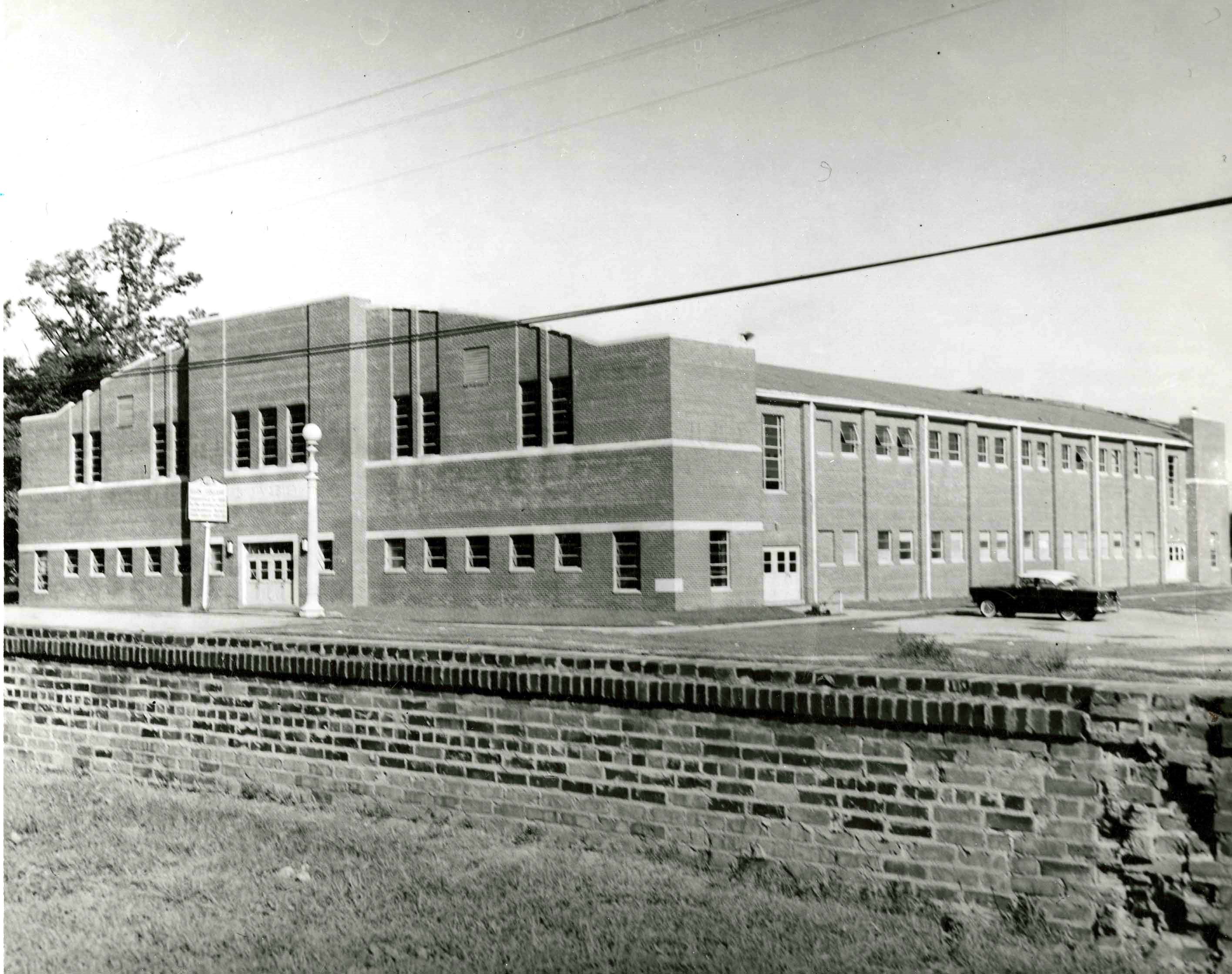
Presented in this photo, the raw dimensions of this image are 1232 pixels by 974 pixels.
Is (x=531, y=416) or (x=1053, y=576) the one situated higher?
(x=531, y=416)

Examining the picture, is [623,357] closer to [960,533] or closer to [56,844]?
[960,533]

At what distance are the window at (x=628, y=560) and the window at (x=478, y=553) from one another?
2567 mm

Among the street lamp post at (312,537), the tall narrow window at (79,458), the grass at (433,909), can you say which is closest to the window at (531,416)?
the street lamp post at (312,537)

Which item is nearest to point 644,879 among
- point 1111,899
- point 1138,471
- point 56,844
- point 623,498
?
point 1111,899

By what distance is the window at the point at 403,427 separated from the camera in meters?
18.7

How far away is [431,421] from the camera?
18.6m

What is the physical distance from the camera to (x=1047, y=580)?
715 inches

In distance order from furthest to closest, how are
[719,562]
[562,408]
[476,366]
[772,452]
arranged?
1. [772,452]
2. [719,562]
3. [562,408]
4. [476,366]

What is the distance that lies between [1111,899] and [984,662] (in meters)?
11.1

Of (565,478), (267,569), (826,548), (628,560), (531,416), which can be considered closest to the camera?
(267,569)

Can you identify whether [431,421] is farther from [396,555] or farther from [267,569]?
[267,569]

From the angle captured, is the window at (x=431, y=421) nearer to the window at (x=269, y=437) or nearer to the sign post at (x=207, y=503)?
the window at (x=269, y=437)

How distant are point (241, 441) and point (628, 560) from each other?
8.20 metres

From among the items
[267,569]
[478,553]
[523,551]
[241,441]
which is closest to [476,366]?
[478,553]
